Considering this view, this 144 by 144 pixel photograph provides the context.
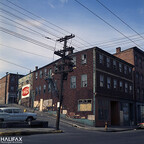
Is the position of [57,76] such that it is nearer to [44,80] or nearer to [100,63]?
[44,80]

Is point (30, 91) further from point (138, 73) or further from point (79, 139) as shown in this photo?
point (79, 139)

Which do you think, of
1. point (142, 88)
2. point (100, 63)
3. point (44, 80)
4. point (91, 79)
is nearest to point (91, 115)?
point (91, 79)

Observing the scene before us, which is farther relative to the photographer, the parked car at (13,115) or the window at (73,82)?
the window at (73,82)

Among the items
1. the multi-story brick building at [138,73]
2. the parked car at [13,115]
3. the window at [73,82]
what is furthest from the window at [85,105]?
the multi-story brick building at [138,73]

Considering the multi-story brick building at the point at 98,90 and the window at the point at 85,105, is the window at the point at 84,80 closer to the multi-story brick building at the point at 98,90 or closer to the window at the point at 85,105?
the multi-story brick building at the point at 98,90

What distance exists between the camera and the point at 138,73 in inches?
1548

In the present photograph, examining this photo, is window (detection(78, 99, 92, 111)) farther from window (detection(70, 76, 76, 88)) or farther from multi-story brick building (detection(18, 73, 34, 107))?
multi-story brick building (detection(18, 73, 34, 107))

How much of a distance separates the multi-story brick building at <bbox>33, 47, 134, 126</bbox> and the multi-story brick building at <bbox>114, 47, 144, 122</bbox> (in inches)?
92.5

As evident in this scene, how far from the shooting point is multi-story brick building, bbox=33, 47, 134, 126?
2731 cm

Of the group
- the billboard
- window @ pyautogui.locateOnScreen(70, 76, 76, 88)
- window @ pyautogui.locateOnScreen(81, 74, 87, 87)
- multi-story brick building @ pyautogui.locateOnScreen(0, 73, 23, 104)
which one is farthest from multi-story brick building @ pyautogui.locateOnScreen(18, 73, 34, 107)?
window @ pyautogui.locateOnScreen(81, 74, 87, 87)

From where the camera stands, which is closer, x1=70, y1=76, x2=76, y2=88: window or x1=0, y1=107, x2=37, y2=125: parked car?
x1=0, y1=107, x2=37, y2=125: parked car

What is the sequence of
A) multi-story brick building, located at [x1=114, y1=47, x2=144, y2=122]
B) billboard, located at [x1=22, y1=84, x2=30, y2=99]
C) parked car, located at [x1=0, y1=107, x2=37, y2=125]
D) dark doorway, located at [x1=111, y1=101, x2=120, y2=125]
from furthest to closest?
billboard, located at [x1=22, y1=84, x2=30, y2=99] < multi-story brick building, located at [x1=114, y1=47, x2=144, y2=122] < dark doorway, located at [x1=111, y1=101, x2=120, y2=125] < parked car, located at [x1=0, y1=107, x2=37, y2=125]

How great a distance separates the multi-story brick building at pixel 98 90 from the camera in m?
27.3

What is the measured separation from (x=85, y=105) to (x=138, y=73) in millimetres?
17051
